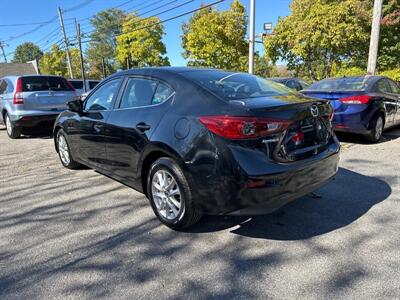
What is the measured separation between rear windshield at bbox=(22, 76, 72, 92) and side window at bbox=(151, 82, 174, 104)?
21.4 feet

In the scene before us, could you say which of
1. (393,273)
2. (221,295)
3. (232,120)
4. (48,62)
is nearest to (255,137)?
(232,120)

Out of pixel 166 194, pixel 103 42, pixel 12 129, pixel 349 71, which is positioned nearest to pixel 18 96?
pixel 12 129

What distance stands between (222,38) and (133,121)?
1127 inches

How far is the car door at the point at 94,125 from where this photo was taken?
4348mm

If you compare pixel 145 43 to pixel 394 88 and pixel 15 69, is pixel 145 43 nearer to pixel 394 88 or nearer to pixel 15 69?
pixel 15 69

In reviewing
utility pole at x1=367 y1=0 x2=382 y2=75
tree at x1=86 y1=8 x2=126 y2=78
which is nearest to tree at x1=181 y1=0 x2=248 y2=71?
utility pole at x1=367 y1=0 x2=382 y2=75

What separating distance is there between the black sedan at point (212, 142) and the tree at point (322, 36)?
60.3 feet

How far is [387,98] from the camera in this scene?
7406 mm

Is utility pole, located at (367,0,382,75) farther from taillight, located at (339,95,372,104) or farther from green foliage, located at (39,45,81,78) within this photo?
green foliage, located at (39,45,81,78)

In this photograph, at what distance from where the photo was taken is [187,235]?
3389mm

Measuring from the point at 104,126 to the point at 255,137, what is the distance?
215cm

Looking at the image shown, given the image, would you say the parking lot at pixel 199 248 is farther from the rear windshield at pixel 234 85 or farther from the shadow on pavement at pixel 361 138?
the shadow on pavement at pixel 361 138

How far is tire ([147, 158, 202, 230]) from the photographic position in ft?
10.5

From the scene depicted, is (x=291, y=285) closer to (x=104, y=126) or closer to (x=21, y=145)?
(x=104, y=126)
